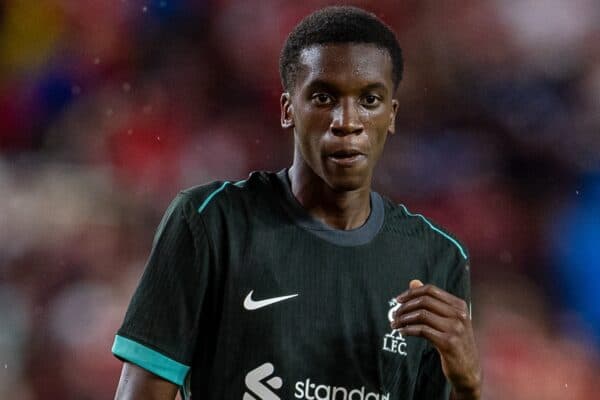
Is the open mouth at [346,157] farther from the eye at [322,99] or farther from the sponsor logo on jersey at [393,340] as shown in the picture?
the sponsor logo on jersey at [393,340]

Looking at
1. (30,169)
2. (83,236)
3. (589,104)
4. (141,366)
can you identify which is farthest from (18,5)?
(141,366)

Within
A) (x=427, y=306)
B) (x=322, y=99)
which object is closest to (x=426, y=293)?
(x=427, y=306)

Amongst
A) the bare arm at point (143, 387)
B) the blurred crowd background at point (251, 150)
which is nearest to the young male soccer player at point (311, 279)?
the bare arm at point (143, 387)

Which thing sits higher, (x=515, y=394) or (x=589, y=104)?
(x=589, y=104)

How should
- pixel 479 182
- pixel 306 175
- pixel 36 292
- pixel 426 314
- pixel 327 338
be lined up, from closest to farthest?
1. pixel 426 314
2. pixel 327 338
3. pixel 306 175
4. pixel 36 292
5. pixel 479 182

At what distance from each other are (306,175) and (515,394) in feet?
8.38

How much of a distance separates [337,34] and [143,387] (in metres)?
0.80

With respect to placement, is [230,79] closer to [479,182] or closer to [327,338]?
[479,182]

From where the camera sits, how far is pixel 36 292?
4098 mm

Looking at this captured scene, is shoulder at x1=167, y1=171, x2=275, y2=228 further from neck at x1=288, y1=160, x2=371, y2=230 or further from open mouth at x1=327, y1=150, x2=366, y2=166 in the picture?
open mouth at x1=327, y1=150, x2=366, y2=166

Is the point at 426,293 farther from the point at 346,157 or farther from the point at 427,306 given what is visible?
the point at 346,157

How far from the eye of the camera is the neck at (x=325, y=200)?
1935mm

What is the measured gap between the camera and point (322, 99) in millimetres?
1850

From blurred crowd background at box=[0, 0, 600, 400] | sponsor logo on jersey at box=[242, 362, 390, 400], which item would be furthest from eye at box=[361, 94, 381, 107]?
blurred crowd background at box=[0, 0, 600, 400]
